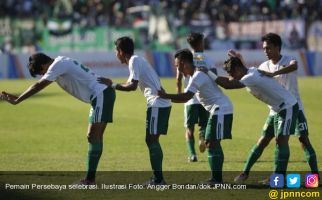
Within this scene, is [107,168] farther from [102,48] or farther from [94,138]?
[102,48]

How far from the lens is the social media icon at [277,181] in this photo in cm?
1069

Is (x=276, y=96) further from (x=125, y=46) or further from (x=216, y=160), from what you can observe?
(x=125, y=46)

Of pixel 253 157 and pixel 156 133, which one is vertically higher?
pixel 156 133

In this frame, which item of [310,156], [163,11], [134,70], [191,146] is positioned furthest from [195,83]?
[163,11]

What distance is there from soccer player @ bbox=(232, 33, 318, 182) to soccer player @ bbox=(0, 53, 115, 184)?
213 centimetres

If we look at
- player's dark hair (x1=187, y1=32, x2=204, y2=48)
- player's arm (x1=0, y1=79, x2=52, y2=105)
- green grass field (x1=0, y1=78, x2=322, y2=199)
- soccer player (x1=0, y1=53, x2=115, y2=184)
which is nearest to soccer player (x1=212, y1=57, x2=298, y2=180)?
soccer player (x1=0, y1=53, x2=115, y2=184)

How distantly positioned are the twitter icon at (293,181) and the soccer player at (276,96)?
0.16 metres

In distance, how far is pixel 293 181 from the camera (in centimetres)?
1083

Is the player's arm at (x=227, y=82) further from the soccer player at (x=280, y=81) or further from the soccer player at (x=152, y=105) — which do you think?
the soccer player at (x=152, y=105)

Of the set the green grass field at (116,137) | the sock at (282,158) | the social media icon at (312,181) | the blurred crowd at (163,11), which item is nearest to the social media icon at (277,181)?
the sock at (282,158)

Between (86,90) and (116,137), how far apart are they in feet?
21.8

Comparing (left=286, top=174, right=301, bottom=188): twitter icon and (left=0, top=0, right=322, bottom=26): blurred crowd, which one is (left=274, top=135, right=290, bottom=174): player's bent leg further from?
(left=0, top=0, right=322, bottom=26): blurred crowd

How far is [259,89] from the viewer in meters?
10.7

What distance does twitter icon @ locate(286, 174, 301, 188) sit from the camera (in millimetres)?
10698
